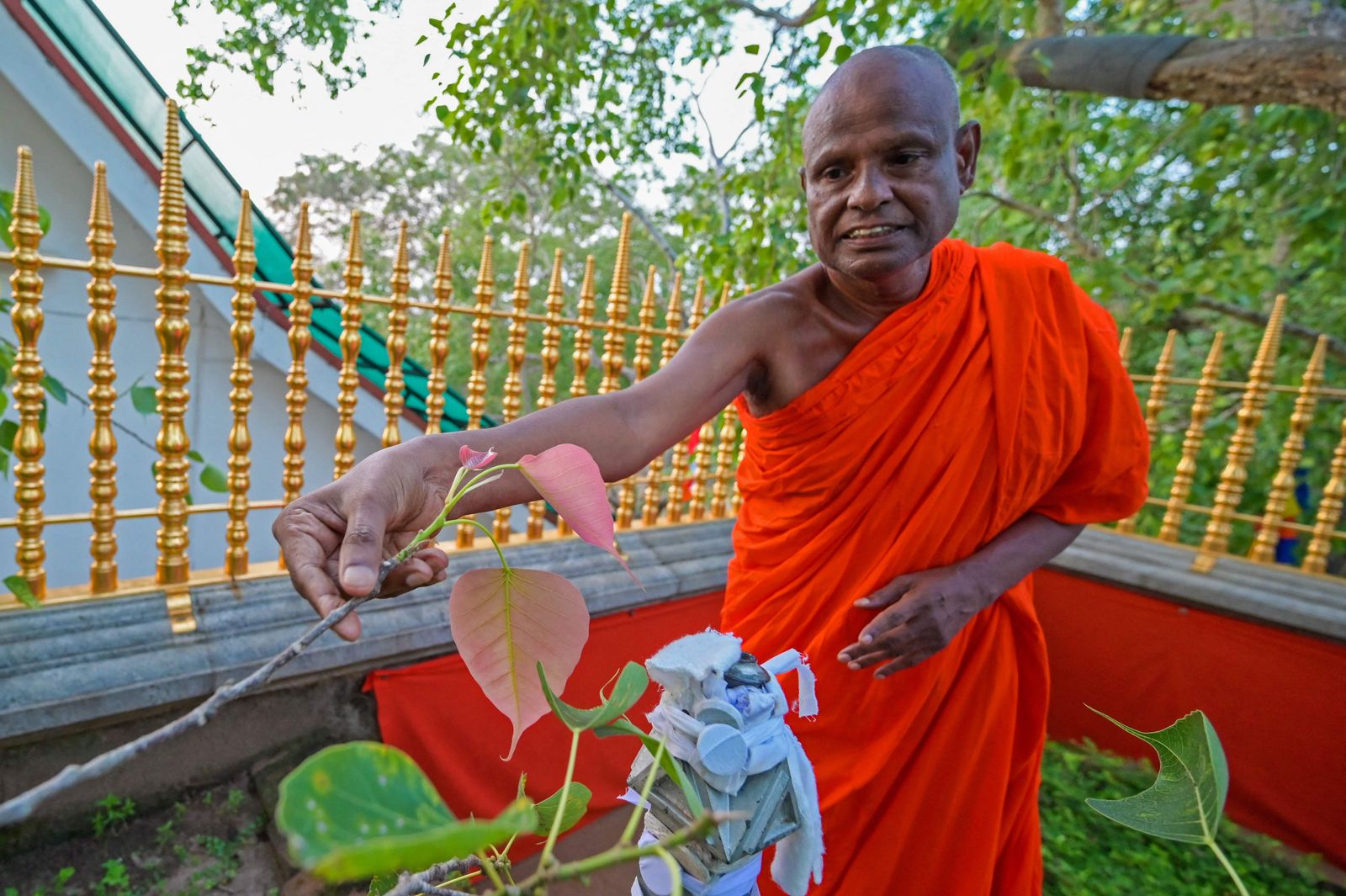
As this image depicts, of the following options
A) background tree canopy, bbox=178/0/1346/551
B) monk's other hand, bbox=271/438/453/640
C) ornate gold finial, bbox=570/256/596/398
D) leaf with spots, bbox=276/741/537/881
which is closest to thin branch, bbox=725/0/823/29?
background tree canopy, bbox=178/0/1346/551

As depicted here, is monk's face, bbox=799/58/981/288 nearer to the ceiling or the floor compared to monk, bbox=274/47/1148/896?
nearer to the ceiling

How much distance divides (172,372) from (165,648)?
2.42ft

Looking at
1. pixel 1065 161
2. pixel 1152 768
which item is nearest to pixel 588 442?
pixel 1152 768

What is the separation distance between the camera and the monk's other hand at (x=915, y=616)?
1384 millimetres

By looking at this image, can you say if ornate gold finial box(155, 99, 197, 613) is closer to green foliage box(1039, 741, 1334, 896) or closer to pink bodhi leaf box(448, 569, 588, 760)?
pink bodhi leaf box(448, 569, 588, 760)

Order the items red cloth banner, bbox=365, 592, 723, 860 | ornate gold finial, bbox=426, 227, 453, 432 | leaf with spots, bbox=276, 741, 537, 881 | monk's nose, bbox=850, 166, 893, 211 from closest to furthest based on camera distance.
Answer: leaf with spots, bbox=276, 741, 537, 881 < monk's nose, bbox=850, 166, 893, 211 < red cloth banner, bbox=365, 592, 723, 860 < ornate gold finial, bbox=426, 227, 453, 432

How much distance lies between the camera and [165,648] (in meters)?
1.93

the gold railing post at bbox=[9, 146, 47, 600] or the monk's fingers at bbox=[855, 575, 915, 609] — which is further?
the gold railing post at bbox=[9, 146, 47, 600]

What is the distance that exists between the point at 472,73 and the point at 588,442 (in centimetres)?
333

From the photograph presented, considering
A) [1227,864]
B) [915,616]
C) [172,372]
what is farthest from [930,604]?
[172,372]

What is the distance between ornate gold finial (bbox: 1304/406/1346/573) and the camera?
310 cm

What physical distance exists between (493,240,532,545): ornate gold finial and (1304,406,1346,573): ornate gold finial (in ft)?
10.6

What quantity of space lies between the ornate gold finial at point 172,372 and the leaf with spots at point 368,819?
2.10 m

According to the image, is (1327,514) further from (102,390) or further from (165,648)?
(102,390)
